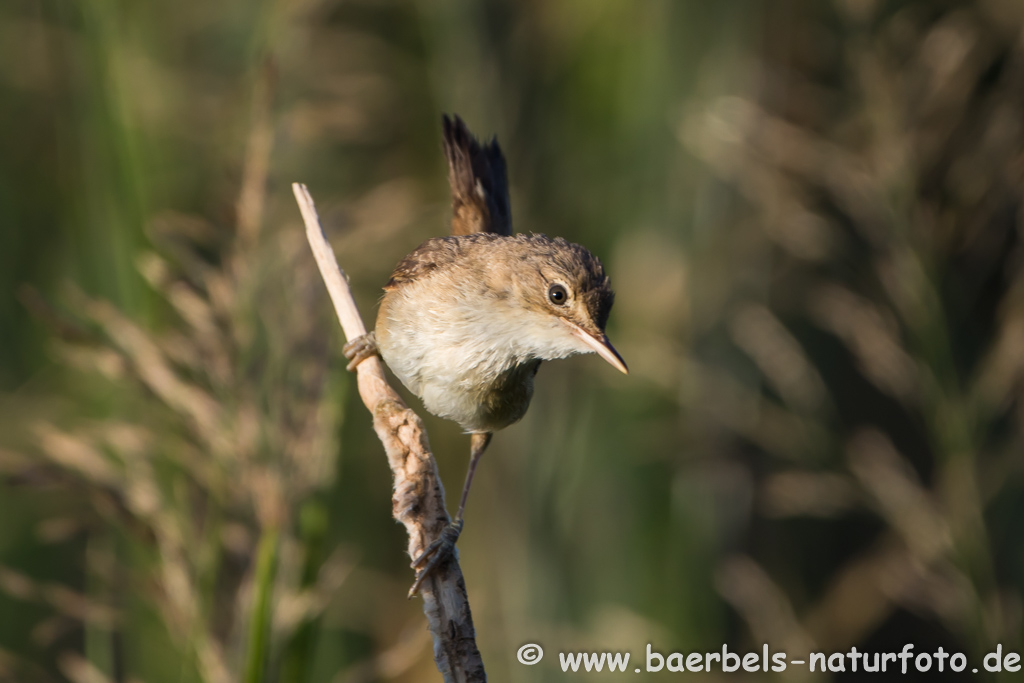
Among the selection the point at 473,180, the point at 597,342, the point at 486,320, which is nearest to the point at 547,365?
the point at 473,180

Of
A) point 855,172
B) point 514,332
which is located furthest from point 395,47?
point 514,332

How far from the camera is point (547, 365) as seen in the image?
11.2 feet

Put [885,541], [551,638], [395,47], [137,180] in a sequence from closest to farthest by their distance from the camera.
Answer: [137,180]
[551,638]
[885,541]
[395,47]

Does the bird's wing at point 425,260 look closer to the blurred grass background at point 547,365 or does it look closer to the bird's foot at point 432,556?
the blurred grass background at point 547,365

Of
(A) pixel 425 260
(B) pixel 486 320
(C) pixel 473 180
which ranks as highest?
(C) pixel 473 180

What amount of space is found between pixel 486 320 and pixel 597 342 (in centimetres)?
26

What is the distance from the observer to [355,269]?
288cm

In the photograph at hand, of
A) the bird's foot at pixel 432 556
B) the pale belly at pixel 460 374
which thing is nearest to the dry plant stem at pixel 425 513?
the bird's foot at pixel 432 556

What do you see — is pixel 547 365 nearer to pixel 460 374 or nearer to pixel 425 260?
pixel 425 260

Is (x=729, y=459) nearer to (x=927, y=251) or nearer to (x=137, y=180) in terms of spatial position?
(x=927, y=251)

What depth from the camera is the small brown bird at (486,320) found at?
1.86m

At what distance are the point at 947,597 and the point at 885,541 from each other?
1.15m
